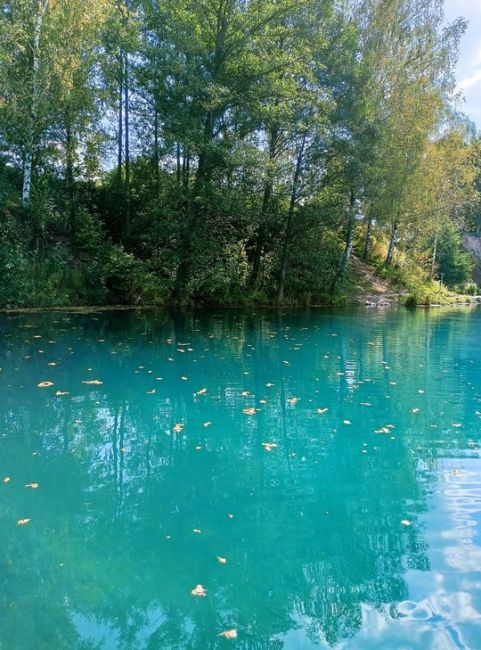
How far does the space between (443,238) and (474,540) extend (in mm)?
35742

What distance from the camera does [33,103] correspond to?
1516 cm

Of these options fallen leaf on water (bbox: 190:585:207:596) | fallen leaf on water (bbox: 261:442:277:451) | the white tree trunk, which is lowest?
fallen leaf on water (bbox: 190:585:207:596)

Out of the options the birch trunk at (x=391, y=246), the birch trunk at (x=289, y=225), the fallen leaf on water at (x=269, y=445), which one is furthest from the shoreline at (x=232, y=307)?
the fallen leaf on water at (x=269, y=445)

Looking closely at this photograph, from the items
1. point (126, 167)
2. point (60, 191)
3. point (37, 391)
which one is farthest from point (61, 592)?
point (126, 167)

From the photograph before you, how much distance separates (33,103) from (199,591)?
16.3 metres

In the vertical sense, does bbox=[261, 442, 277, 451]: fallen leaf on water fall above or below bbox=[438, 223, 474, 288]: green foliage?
below

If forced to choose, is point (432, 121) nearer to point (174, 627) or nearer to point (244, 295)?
point (244, 295)

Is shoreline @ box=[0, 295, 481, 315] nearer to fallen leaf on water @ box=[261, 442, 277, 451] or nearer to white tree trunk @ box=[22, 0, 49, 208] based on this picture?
white tree trunk @ box=[22, 0, 49, 208]

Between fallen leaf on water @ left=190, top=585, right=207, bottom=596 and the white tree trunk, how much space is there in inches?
626

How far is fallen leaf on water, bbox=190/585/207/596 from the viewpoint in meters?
2.75

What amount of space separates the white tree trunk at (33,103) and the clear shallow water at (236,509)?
9.74 metres

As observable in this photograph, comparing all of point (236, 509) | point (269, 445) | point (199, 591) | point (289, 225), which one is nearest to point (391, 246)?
point (289, 225)

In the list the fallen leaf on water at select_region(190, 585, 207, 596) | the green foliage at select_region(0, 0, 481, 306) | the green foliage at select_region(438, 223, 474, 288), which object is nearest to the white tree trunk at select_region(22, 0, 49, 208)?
the green foliage at select_region(0, 0, 481, 306)

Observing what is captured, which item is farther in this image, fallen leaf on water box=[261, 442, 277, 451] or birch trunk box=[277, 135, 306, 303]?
birch trunk box=[277, 135, 306, 303]
